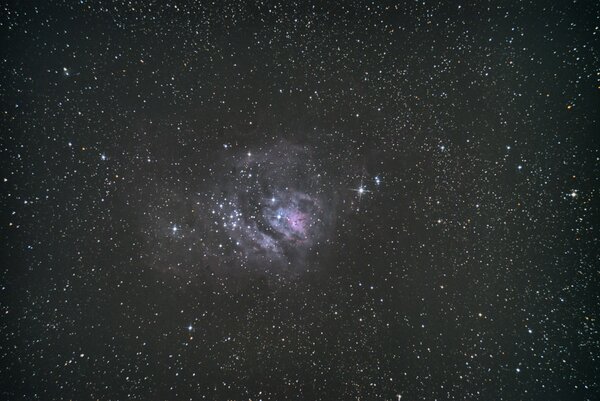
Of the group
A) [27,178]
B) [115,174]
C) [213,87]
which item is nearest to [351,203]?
[213,87]

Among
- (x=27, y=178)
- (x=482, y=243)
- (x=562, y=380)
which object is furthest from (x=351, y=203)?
(x=27, y=178)

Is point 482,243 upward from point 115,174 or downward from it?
downward

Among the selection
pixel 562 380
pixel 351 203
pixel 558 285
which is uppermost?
pixel 351 203

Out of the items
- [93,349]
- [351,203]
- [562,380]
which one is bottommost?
[562,380]

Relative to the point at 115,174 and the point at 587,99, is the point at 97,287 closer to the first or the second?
the point at 115,174

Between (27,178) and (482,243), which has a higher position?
(27,178)

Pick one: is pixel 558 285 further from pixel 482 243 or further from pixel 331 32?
pixel 331 32
